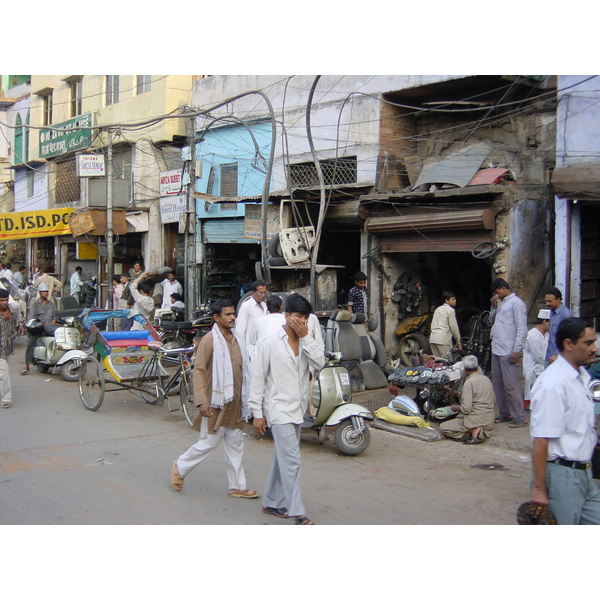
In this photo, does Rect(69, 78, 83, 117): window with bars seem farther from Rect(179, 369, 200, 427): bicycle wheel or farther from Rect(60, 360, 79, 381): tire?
Rect(179, 369, 200, 427): bicycle wheel

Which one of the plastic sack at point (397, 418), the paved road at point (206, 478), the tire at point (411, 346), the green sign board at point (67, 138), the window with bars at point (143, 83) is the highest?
the window with bars at point (143, 83)

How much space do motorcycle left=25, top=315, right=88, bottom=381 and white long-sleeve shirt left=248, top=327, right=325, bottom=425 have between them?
722 centimetres

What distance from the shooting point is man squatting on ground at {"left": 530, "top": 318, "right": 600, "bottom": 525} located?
11.3 feet

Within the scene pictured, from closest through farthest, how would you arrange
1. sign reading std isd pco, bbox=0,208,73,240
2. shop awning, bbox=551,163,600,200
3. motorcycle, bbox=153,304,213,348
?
shop awning, bbox=551,163,600,200 < motorcycle, bbox=153,304,213,348 < sign reading std isd pco, bbox=0,208,73,240

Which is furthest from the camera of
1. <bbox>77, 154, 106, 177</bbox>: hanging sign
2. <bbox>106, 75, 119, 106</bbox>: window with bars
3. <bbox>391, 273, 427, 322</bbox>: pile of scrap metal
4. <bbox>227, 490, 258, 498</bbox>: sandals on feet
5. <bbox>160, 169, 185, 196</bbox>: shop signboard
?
<bbox>106, 75, 119, 106</bbox>: window with bars

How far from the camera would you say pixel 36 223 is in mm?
23609

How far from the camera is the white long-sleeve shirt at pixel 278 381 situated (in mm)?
4766

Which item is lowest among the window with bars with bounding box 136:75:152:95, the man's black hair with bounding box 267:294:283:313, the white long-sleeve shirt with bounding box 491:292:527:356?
the white long-sleeve shirt with bounding box 491:292:527:356

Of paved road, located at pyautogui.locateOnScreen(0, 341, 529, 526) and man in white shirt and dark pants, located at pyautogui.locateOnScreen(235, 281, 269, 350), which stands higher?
man in white shirt and dark pants, located at pyautogui.locateOnScreen(235, 281, 269, 350)

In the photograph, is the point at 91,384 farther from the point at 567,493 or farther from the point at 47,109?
the point at 47,109

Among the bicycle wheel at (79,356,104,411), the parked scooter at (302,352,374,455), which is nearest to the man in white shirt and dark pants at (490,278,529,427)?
the parked scooter at (302,352,374,455)

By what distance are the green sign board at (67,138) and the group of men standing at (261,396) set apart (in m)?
17.6

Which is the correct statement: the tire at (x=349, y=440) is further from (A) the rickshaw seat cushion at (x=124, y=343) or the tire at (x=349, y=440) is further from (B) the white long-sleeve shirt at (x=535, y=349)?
(A) the rickshaw seat cushion at (x=124, y=343)

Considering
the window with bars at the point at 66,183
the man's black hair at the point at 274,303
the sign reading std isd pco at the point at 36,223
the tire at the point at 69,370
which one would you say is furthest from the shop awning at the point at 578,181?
the window with bars at the point at 66,183
